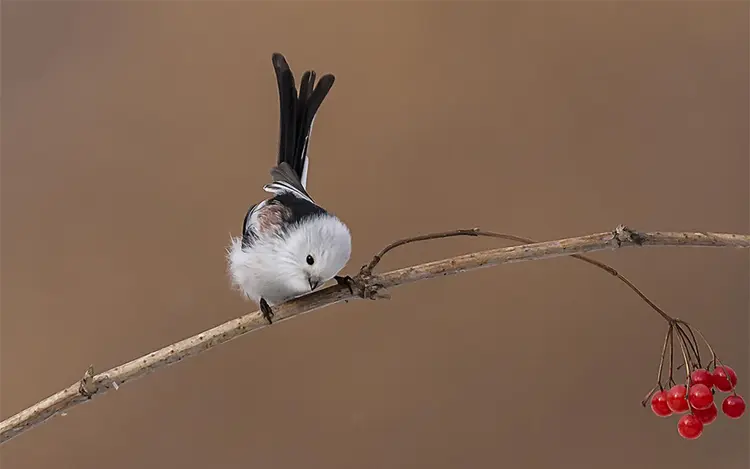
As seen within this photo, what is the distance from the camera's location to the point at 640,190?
137 cm

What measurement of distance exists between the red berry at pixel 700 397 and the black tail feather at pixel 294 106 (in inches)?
20.3

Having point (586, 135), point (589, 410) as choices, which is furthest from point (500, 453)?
point (586, 135)

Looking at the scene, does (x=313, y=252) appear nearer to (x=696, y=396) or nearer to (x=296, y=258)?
(x=296, y=258)

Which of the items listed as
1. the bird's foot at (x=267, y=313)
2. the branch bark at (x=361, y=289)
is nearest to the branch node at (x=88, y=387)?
the branch bark at (x=361, y=289)

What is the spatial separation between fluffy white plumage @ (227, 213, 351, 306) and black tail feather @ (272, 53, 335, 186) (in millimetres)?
128

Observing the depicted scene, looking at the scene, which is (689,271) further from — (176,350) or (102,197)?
(102,197)

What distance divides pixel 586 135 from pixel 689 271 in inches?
12.6

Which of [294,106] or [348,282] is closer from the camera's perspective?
[348,282]

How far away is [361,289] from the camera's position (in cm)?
74

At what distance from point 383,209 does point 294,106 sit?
553 millimetres

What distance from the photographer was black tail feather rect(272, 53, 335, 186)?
86 centimetres

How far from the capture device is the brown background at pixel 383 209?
1337 millimetres

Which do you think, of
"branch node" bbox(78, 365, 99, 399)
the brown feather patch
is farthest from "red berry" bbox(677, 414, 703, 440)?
"branch node" bbox(78, 365, 99, 399)

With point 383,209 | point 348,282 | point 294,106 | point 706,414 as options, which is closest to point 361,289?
point 348,282
